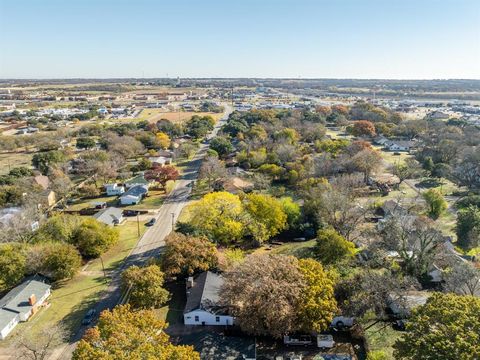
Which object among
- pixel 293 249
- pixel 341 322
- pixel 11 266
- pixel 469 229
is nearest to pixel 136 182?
pixel 11 266

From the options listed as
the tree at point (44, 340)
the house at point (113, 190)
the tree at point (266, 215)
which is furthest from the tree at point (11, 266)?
the house at point (113, 190)

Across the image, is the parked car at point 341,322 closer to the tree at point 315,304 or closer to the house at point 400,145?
the tree at point 315,304

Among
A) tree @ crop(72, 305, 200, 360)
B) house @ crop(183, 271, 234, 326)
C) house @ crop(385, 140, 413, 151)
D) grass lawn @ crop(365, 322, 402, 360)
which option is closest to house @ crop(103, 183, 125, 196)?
house @ crop(183, 271, 234, 326)

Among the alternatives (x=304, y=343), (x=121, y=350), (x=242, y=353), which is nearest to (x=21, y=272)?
(x=121, y=350)

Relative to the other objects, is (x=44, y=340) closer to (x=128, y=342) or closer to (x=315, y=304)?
(x=128, y=342)

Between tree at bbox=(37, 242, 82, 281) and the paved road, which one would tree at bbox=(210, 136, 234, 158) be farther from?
tree at bbox=(37, 242, 82, 281)

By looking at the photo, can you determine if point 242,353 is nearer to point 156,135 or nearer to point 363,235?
point 363,235
